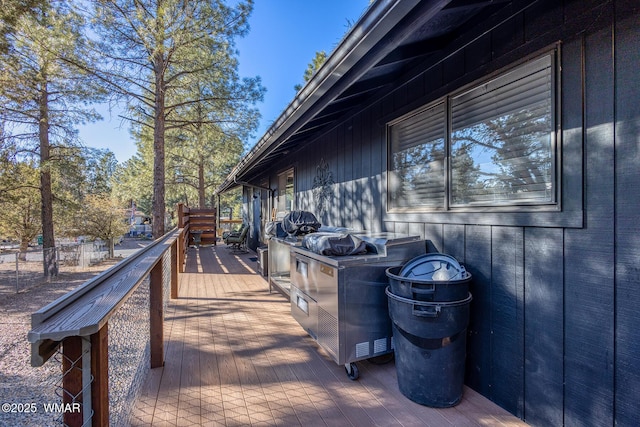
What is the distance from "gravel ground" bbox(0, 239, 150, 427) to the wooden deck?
77 cm

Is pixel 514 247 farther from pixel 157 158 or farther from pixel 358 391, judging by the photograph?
pixel 157 158

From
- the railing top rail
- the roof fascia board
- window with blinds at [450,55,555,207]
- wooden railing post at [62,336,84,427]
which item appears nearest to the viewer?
the railing top rail

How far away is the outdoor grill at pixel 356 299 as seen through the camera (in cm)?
236

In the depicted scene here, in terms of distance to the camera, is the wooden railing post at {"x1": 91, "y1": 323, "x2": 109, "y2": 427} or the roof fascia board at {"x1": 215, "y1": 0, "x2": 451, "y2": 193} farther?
the roof fascia board at {"x1": 215, "y1": 0, "x2": 451, "y2": 193}

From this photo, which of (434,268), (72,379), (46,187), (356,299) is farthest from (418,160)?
(46,187)

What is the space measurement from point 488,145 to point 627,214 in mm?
900

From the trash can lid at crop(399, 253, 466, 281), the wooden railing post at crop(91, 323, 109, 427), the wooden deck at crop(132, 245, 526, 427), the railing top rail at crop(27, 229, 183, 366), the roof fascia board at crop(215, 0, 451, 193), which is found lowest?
the wooden deck at crop(132, 245, 526, 427)

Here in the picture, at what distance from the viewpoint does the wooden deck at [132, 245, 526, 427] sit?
1.97 m

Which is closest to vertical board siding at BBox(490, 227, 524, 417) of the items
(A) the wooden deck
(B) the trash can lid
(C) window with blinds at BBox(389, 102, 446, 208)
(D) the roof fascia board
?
(A) the wooden deck

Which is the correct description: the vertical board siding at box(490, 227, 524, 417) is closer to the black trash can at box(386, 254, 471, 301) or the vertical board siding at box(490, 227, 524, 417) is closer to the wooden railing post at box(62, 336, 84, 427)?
the black trash can at box(386, 254, 471, 301)

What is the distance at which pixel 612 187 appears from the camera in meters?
1.53

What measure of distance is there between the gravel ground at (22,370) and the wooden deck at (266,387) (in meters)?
0.77

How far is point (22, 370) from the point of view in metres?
3.69

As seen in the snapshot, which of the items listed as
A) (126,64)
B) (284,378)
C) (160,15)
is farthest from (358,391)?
(126,64)
